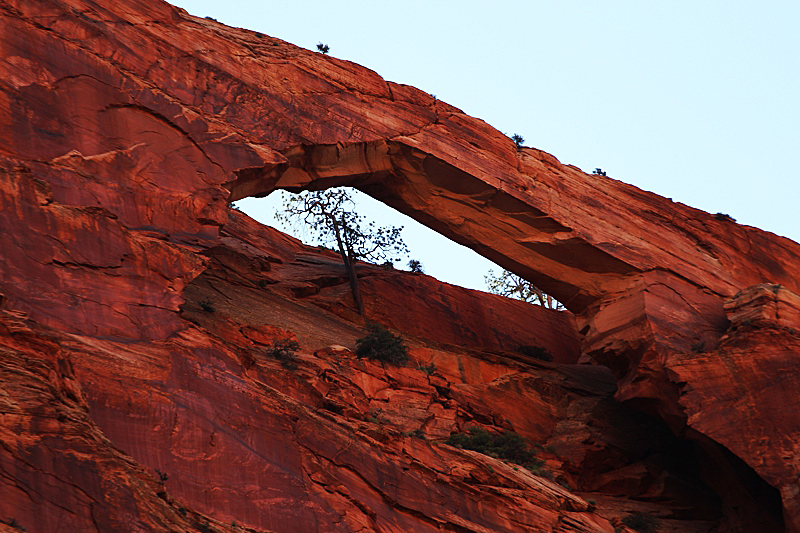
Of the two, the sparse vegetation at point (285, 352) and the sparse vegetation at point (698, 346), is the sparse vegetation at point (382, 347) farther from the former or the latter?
the sparse vegetation at point (698, 346)

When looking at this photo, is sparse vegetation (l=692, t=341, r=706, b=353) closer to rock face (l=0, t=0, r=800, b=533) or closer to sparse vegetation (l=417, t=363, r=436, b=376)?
rock face (l=0, t=0, r=800, b=533)

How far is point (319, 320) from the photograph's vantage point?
3069 cm

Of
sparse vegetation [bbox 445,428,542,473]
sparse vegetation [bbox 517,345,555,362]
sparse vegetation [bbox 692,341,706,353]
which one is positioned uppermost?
sparse vegetation [bbox 692,341,706,353]

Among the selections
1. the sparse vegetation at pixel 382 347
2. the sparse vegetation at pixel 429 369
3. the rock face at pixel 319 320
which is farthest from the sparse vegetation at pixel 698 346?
the sparse vegetation at pixel 382 347

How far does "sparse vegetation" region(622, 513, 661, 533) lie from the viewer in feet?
84.9

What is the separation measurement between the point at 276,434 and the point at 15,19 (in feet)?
42.2

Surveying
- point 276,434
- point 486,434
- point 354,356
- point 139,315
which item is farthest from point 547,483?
point 139,315

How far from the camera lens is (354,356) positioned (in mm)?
27734

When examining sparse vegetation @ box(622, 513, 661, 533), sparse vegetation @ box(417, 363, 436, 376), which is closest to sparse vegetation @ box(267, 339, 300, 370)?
sparse vegetation @ box(417, 363, 436, 376)

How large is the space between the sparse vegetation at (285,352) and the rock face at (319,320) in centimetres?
24

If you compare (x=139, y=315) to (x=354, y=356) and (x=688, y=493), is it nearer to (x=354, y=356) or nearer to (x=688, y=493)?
(x=354, y=356)

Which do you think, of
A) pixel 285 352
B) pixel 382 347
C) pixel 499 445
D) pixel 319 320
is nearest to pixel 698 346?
pixel 499 445

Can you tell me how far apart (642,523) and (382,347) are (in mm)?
9233

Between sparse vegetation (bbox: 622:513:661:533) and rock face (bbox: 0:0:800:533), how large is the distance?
2.40 feet
